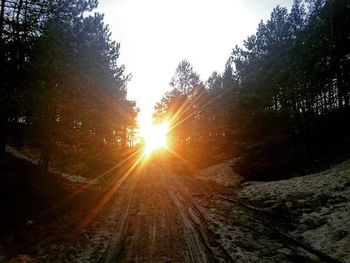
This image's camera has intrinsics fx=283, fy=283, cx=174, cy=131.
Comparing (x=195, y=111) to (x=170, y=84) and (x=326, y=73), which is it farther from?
(x=326, y=73)

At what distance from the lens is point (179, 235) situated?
8969mm

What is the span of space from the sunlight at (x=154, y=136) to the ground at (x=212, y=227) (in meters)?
34.6

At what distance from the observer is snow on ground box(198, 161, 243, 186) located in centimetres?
2085

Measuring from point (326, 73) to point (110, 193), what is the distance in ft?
58.6

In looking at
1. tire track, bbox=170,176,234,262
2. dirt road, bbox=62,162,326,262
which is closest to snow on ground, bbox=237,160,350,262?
dirt road, bbox=62,162,326,262

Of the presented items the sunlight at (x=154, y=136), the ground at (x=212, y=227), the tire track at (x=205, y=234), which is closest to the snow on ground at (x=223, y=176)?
the ground at (x=212, y=227)

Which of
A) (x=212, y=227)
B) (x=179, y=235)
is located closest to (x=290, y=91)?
(x=212, y=227)

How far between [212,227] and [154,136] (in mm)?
49721

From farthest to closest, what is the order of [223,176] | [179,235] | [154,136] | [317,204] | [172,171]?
[154,136]
[172,171]
[223,176]
[317,204]
[179,235]

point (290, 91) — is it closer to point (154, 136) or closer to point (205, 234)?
point (205, 234)

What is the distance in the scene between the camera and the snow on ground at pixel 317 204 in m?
8.04

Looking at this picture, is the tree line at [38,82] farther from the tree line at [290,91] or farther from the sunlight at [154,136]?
the sunlight at [154,136]

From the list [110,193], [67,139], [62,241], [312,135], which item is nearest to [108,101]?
[110,193]

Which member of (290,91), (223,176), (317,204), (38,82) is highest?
(290,91)
